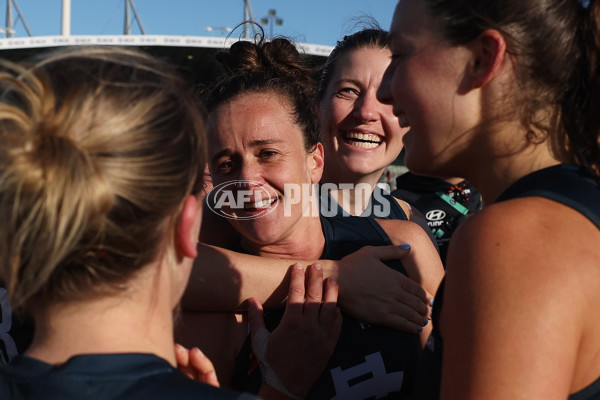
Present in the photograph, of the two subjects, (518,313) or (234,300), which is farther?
(234,300)

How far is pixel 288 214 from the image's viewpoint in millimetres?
2365

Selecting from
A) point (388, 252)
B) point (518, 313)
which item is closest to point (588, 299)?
point (518, 313)

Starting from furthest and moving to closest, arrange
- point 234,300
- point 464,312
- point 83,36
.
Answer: point 83,36, point 234,300, point 464,312

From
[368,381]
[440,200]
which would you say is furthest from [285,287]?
[440,200]

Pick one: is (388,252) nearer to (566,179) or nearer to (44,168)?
(566,179)

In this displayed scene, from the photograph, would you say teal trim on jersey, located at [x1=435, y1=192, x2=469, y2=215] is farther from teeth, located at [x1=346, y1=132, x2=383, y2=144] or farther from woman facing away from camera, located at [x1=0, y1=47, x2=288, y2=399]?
woman facing away from camera, located at [x1=0, y1=47, x2=288, y2=399]

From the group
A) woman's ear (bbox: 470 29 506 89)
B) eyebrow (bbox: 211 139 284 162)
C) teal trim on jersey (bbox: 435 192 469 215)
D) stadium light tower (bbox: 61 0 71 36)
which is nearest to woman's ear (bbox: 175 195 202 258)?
woman's ear (bbox: 470 29 506 89)

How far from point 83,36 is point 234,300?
21.7 meters

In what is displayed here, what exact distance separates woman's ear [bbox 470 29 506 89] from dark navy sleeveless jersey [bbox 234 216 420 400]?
41.1 inches

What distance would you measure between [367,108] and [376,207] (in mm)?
573

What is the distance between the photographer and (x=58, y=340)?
3.76 feet

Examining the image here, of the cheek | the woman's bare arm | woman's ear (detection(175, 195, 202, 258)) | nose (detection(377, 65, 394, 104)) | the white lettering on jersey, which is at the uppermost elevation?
nose (detection(377, 65, 394, 104))

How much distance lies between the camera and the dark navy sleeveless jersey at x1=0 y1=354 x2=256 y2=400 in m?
1.06

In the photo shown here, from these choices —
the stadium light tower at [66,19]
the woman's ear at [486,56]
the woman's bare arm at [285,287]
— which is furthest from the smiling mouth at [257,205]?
the stadium light tower at [66,19]
